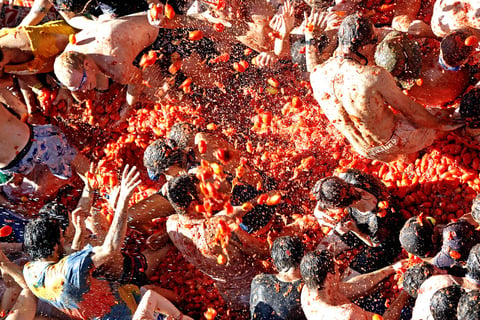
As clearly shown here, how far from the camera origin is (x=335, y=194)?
489 centimetres

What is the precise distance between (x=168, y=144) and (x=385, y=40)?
219 centimetres

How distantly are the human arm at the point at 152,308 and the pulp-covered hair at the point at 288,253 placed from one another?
3.61 ft

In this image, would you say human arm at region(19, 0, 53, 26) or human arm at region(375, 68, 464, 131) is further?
human arm at region(19, 0, 53, 26)

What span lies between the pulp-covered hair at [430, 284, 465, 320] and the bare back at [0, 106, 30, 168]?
424 cm

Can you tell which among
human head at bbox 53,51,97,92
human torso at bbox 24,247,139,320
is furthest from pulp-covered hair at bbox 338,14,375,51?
human torso at bbox 24,247,139,320

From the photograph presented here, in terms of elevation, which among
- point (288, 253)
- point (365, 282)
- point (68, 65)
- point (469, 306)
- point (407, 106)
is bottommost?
point (365, 282)

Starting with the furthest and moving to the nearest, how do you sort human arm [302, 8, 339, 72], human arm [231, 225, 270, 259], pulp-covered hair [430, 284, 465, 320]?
1. human arm [231, 225, 270, 259]
2. human arm [302, 8, 339, 72]
3. pulp-covered hair [430, 284, 465, 320]

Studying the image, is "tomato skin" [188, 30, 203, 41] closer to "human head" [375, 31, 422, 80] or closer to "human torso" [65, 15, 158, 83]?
"human torso" [65, 15, 158, 83]

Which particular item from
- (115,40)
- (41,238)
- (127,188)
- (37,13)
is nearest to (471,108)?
(127,188)

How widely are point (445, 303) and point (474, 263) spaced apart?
14.1 inches

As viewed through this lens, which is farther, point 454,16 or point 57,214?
point 57,214

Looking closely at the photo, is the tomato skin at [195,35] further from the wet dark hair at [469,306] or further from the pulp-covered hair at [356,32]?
the wet dark hair at [469,306]

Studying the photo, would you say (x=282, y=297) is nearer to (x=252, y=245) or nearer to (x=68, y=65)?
(x=252, y=245)

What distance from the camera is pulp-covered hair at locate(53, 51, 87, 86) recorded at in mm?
5848
